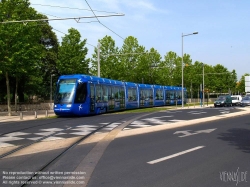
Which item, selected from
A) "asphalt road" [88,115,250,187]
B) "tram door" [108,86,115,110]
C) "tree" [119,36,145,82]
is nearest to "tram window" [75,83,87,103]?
"tram door" [108,86,115,110]

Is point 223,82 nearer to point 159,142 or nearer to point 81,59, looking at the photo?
point 81,59

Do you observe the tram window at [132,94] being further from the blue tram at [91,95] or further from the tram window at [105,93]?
the tram window at [105,93]

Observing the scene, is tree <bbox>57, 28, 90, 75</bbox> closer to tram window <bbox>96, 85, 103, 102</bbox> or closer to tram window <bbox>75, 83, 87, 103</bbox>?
tram window <bbox>96, 85, 103, 102</bbox>

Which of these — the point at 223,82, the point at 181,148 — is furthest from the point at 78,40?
the point at 223,82

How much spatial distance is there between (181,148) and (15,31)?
1962 centimetres

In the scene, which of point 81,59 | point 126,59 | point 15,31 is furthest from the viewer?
point 126,59

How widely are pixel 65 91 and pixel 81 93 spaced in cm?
111

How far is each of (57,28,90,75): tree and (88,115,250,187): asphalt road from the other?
34.4m

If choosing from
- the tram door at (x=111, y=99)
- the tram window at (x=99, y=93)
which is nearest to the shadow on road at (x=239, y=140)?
the tram window at (x=99, y=93)

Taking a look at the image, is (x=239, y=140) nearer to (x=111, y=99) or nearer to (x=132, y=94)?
(x=111, y=99)

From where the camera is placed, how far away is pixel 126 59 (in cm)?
5284

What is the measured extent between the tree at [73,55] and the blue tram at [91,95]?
12.2 m

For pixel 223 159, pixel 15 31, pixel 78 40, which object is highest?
pixel 78 40

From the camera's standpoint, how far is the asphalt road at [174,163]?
5816 mm
